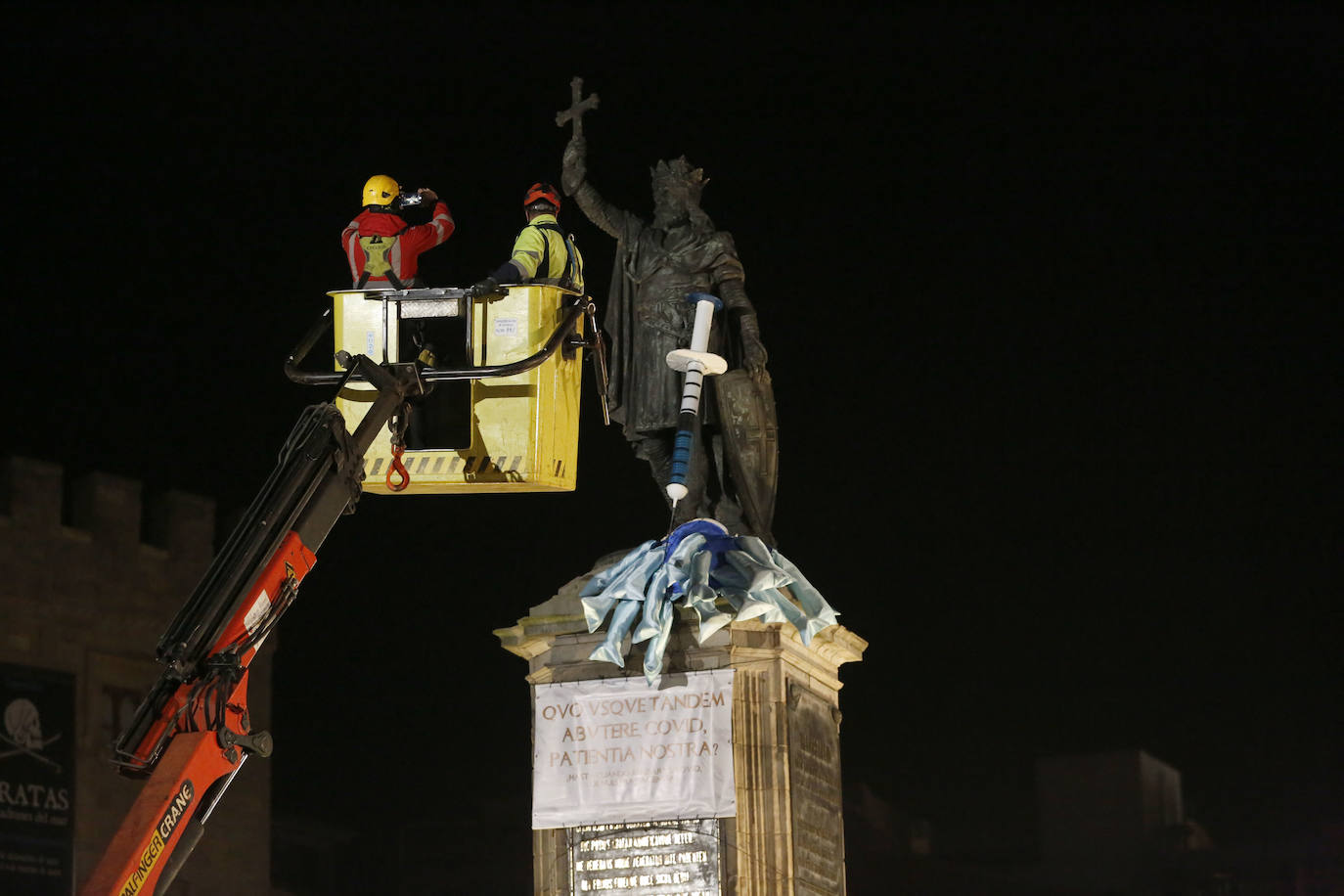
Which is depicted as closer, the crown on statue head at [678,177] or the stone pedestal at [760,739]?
the stone pedestal at [760,739]

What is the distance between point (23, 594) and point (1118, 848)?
803 inches

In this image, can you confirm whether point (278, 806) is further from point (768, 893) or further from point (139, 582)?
point (768, 893)

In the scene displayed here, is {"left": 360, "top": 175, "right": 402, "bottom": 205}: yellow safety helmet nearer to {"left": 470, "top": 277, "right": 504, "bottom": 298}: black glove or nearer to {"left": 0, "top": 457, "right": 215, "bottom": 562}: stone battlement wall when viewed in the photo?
{"left": 470, "top": 277, "right": 504, "bottom": 298}: black glove

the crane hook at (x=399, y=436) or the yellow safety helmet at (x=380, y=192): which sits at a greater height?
the yellow safety helmet at (x=380, y=192)

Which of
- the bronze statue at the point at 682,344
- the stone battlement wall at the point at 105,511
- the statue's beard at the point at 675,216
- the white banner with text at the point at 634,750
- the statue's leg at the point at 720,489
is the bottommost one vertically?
the white banner with text at the point at 634,750

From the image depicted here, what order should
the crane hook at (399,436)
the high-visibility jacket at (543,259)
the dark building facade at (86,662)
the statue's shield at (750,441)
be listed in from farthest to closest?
1. the dark building facade at (86,662)
2. the statue's shield at (750,441)
3. the high-visibility jacket at (543,259)
4. the crane hook at (399,436)

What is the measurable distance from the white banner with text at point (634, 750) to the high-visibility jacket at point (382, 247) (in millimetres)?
2561

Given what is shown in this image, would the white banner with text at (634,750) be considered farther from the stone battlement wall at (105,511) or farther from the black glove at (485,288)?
the stone battlement wall at (105,511)

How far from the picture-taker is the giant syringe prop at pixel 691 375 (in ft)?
43.3

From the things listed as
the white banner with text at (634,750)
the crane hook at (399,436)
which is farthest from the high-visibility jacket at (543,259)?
the white banner with text at (634,750)

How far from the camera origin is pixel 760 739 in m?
12.6

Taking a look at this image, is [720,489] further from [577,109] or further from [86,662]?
[86,662]

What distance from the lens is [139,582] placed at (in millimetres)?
40031

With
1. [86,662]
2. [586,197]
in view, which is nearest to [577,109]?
[586,197]
